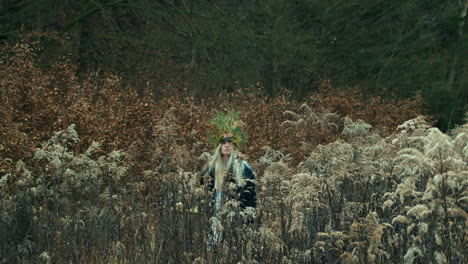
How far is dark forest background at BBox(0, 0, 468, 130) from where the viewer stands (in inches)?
711

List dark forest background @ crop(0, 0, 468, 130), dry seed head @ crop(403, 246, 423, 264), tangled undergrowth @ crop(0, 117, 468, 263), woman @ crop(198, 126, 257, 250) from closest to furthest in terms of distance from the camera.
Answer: dry seed head @ crop(403, 246, 423, 264) < tangled undergrowth @ crop(0, 117, 468, 263) < woman @ crop(198, 126, 257, 250) < dark forest background @ crop(0, 0, 468, 130)

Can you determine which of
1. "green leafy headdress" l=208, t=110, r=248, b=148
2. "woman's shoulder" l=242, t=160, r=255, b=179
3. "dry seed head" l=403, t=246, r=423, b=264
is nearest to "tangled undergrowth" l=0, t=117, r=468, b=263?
"dry seed head" l=403, t=246, r=423, b=264

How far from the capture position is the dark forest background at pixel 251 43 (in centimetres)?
1806

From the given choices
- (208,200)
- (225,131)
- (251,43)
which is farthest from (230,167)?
(251,43)

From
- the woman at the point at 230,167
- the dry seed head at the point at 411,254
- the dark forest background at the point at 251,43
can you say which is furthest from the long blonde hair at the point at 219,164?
the dark forest background at the point at 251,43

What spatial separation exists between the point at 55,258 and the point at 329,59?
15.2m

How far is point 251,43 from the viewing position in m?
18.5

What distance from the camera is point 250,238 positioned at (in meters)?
4.79

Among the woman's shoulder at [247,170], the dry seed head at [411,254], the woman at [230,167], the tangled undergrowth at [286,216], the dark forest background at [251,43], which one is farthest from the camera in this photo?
the dark forest background at [251,43]

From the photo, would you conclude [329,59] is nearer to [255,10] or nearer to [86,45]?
[255,10]

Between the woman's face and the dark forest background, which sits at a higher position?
the dark forest background

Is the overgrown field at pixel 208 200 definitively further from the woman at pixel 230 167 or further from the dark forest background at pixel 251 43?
the dark forest background at pixel 251 43

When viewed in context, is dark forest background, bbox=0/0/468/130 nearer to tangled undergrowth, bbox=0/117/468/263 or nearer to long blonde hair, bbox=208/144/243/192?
long blonde hair, bbox=208/144/243/192

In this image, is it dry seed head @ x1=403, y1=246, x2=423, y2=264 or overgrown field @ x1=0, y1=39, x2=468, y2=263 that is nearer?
dry seed head @ x1=403, y1=246, x2=423, y2=264
